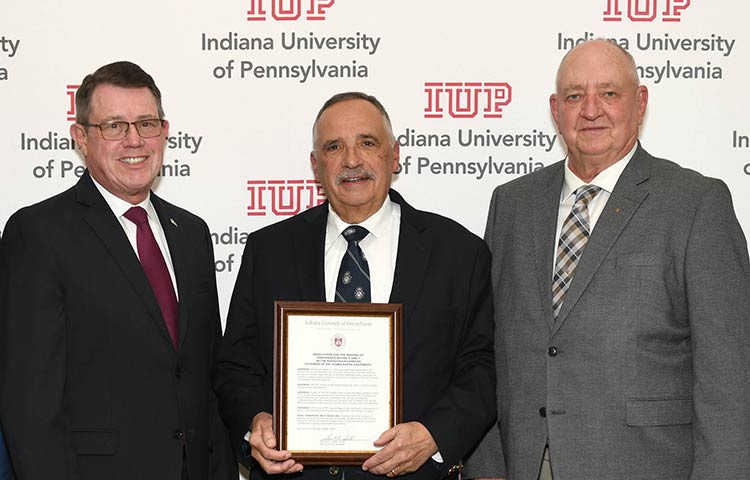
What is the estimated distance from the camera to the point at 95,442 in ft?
10.0

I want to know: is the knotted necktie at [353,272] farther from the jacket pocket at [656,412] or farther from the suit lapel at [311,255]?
the jacket pocket at [656,412]

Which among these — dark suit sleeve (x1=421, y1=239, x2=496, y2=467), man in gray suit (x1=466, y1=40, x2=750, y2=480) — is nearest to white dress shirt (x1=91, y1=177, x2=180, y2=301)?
dark suit sleeve (x1=421, y1=239, x2=496, y2=467)

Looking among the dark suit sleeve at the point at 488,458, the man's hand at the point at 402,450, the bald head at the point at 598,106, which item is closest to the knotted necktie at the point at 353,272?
the man's hand at the point at 402,450

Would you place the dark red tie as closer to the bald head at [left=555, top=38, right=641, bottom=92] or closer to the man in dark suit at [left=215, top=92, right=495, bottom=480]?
the man in dark suit at [left=215, top=92, right=495, bottom=480]

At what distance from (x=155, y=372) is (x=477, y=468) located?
1.24m

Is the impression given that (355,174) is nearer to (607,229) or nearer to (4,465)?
(607,229)

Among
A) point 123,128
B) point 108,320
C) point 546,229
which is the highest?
point 123,128

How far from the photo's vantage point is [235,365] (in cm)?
336

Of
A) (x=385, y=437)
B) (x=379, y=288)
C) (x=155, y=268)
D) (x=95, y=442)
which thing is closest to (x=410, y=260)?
(x=379, y=288)

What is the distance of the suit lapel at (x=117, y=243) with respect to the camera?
314 centimetres

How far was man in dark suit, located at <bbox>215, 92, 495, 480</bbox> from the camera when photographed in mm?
3217

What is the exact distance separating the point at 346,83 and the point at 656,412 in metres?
2.03

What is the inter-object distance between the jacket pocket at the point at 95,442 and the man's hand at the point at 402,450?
2.75ft

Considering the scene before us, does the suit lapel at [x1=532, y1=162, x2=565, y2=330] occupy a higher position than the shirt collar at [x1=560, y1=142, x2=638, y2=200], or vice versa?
the shirt collar at [x1=560, y1=142, x2=638, y2=200]
